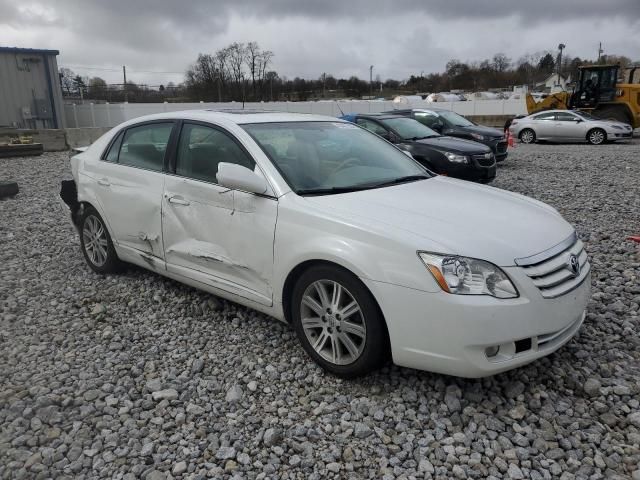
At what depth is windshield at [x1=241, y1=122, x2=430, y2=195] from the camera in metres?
3.62

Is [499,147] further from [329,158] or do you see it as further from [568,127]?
[329,158]

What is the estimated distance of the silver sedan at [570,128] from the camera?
18.6 meters

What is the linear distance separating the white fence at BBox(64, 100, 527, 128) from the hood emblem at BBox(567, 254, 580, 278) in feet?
45.5

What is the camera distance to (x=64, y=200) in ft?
17.7

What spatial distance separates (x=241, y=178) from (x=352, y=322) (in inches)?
46.4

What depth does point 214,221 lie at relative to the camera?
3.75 meters

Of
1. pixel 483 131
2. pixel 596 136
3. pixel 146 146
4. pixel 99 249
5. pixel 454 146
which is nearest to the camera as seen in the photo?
pixel 146 146

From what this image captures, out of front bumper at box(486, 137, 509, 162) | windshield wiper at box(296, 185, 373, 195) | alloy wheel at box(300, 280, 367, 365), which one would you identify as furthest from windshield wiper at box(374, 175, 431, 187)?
front bumper at box(486, 137, 509, 162)

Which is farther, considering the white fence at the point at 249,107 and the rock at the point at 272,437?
the white fence at the point at 249,107

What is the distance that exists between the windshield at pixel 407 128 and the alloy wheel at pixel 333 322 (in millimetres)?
7663

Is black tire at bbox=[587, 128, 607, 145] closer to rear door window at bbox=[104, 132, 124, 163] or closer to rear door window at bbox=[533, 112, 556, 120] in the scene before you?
rear door window at bbox=[533, 112, 556, 120]

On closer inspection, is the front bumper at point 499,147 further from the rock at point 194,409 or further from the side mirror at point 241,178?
the rock at point 194,409

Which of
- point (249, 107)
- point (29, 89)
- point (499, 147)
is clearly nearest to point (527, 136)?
point (499, 147)

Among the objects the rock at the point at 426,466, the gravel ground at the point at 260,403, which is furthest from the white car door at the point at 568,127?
the rock at the point at 426,466
